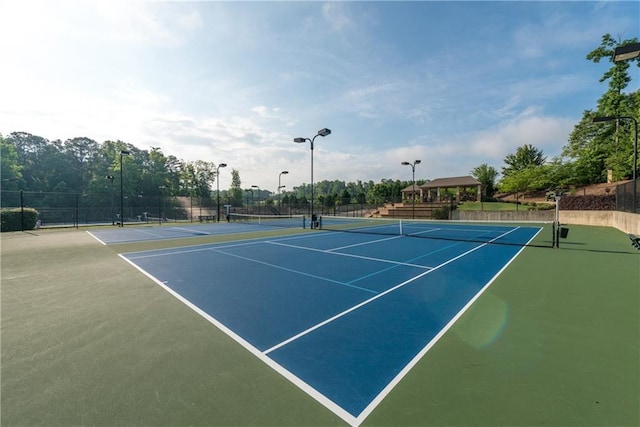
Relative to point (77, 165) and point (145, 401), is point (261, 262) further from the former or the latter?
point (77, 165)

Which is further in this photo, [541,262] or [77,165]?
[77,165]

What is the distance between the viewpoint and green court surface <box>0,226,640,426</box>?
8.32 ft

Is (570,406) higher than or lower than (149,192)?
lower

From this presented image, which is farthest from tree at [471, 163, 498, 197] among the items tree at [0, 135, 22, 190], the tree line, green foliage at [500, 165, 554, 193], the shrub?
tree at [0, 135, 22, 190]

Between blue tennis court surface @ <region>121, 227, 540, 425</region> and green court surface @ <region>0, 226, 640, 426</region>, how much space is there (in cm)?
24

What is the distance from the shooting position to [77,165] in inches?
2970

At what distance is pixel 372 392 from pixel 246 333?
2255mm

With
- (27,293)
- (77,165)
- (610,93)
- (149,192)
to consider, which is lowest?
(27,293)

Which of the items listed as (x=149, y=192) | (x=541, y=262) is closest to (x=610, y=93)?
(x=541, y=262)

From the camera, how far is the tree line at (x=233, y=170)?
3749 cm

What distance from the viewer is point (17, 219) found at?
2378cm

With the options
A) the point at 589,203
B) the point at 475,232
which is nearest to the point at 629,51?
the point at 475,232

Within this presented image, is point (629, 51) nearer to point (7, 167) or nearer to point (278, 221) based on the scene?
point (278, 221)

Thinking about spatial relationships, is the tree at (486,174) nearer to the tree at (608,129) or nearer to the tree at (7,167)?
the tree at (608,129)
